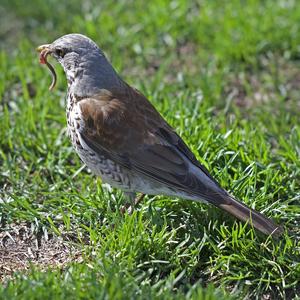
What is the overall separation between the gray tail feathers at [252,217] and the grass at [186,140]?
10 cm

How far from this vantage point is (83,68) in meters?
5.39

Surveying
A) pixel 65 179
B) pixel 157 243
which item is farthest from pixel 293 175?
pixel 65 179

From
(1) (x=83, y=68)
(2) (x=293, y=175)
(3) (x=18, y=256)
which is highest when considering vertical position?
(1) (x=83, y=68)

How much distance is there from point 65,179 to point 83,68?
1.05 m

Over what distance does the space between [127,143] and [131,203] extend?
1.54ft

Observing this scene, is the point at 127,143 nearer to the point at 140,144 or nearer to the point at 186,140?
the point at 140,144

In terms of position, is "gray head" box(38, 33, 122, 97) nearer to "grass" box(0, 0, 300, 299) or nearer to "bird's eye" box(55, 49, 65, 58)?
"bird's eye" box(55, 49, 65, 58)

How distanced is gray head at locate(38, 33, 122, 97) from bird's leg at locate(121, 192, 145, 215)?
789mm

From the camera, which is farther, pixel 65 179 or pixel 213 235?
pixel 65 179

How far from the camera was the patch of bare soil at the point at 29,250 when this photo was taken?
197 inches

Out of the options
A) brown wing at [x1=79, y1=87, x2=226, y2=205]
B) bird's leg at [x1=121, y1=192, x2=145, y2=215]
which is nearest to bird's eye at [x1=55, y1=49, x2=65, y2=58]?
brown wing at [x1=79, y1=87, x2=226, y2=205]

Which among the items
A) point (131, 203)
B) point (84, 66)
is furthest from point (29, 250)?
point (84, 66)

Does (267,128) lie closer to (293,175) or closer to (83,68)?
(293,175)

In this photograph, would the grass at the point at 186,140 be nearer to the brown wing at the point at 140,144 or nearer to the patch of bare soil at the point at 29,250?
the patch of bare soil at the point at 29,250
